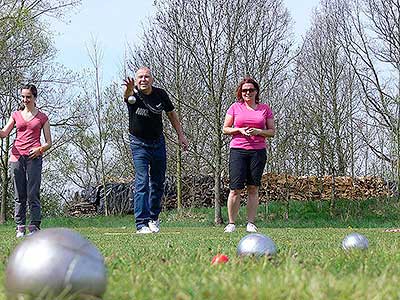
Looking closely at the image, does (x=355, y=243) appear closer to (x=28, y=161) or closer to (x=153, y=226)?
(x=153, y=226)

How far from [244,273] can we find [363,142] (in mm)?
20548

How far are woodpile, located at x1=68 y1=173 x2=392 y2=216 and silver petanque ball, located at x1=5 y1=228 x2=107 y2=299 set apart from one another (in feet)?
58.6

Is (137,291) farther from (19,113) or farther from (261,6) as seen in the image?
(261,6)

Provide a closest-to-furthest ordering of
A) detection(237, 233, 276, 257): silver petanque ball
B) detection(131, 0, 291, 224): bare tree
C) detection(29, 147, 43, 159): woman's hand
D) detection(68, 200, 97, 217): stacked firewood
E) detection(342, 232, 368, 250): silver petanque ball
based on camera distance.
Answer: detection(237, 233, 276, 257): silver petanque ball
detection(342, 232, 368, 250): silver petanque ball
detection(29, 147, 43, 159): woman's hand
detection(131, 0, 291, 224): bare tree
detection(68, 200, 97, 217): stacked firewood

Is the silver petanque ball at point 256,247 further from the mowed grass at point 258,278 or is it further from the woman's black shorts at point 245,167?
the woman's black shorts at point 245,167

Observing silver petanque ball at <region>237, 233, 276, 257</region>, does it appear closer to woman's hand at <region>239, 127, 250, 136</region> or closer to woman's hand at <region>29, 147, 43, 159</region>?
woman's hand at <region>239, 127, 250, 136</region>

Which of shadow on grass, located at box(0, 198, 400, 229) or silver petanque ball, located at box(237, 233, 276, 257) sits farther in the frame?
shadow on grass, located at box(0, 198, 400, 229)

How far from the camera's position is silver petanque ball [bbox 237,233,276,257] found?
11.7ft

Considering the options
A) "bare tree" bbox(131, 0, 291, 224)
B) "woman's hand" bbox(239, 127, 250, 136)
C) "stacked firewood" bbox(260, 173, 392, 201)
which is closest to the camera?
"woman's hand" bbox(239, 127, 250, 136)

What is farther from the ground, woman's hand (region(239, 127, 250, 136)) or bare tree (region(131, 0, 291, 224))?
bare tree (region(131, 0, 291, 224))

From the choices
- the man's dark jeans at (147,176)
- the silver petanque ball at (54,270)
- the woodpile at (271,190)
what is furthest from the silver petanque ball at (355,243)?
the woodpile at (271,190)

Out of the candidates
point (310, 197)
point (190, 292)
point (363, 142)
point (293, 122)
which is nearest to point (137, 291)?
point (190, 292)

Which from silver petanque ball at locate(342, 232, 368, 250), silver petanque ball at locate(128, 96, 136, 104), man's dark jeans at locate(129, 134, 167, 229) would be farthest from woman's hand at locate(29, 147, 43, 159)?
silver petanque ball at locate(342, 232, 368, 250)

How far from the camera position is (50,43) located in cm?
2320
